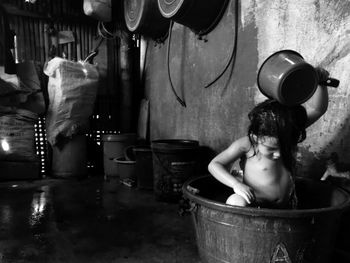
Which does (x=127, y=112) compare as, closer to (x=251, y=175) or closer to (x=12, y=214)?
(x=12, y=214)

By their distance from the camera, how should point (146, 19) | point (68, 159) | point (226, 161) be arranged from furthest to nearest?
point (68, 159)
point (146, 19)
point (226, 161)

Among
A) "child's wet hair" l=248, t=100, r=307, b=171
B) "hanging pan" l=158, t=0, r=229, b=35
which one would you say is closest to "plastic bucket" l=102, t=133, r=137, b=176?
"hanging pan" l=158, t=0, r=229, b=35

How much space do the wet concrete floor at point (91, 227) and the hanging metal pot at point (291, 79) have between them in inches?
44.1

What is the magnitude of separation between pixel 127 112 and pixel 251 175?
3458mm

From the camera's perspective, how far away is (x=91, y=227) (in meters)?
2.38

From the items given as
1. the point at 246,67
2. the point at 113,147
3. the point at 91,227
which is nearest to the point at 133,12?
the point at 113,147

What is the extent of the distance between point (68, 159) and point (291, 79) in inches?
136

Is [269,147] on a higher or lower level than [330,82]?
lower

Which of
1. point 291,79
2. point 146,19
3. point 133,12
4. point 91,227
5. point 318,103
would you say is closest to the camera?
point 291,79

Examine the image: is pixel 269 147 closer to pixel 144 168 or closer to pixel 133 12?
pixel 144 168

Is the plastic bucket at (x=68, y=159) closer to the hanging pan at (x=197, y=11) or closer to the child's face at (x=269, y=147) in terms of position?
the hanging pan at (x=197, y=11)

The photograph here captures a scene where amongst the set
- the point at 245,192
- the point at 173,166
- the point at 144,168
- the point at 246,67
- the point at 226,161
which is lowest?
the point at 144,168

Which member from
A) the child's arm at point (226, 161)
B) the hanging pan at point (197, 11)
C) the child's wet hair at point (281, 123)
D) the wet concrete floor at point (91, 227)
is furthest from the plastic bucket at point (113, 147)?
the child's wet hair at point (281, 123)

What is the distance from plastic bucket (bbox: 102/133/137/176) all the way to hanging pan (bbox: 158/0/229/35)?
6.17 feet
